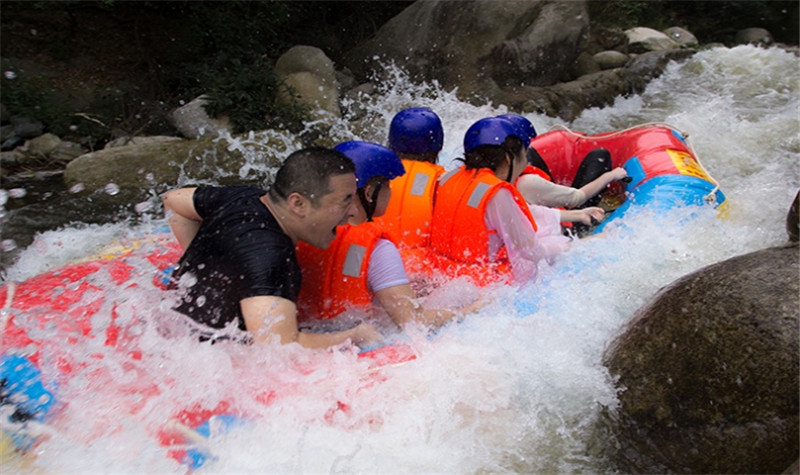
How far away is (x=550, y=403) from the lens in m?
2.79

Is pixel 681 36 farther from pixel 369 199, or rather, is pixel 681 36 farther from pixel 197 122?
pixel 369 199

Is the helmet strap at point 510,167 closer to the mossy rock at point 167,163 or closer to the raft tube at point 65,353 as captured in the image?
the raft tube at point 65,353

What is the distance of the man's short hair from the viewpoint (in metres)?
2.51

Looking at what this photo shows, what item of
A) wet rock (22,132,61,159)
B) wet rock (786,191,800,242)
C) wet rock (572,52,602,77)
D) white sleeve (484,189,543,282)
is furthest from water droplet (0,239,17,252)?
wet rock (572,52,602,77)

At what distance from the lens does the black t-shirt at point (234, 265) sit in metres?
2.33

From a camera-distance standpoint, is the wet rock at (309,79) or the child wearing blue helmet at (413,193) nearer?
the child wearing blue helmet at (413,193)

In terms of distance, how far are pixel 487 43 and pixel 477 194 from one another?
18.7 ft

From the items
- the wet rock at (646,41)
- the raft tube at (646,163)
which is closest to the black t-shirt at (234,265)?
the raft tube at (646,163)

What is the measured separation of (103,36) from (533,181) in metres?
6.95

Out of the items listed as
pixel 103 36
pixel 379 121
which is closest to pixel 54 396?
pixel 379 121

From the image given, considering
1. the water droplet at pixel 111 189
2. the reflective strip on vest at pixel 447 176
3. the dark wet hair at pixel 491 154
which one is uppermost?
the dark wet hair at pixel 491 154

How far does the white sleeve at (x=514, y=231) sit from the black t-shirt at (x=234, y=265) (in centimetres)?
137

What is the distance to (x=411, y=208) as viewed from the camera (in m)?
3.64

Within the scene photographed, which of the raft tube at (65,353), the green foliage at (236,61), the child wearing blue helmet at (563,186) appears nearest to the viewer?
the raft tube at (65,353)
